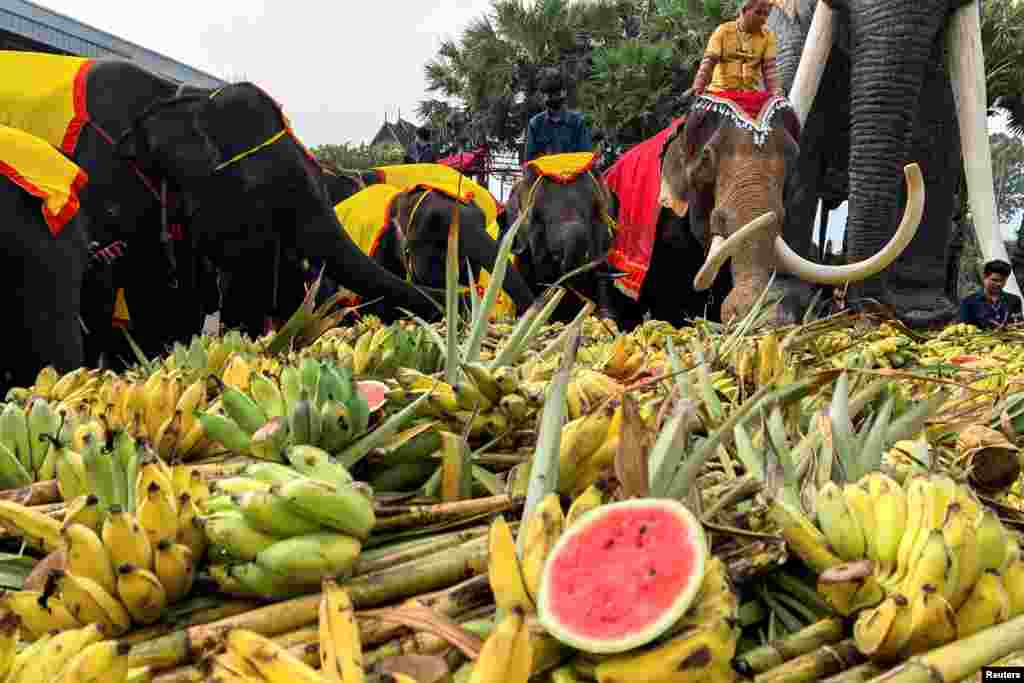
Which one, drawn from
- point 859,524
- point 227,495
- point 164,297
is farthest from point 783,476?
point 164,297

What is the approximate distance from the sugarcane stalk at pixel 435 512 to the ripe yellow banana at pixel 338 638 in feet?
0.58

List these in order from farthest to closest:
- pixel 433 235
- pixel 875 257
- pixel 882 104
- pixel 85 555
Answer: pixel 433 235, pixel 882 104, pixel 875 257, pixel 85 555

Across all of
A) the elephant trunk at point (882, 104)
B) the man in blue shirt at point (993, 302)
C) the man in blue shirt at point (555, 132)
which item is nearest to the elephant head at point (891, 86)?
the elephant trunk at point (882, 104)

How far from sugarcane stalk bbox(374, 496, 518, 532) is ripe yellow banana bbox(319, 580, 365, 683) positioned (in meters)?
0.18

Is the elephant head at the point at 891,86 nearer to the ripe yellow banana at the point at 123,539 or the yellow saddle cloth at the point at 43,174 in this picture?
the yellow saddle cloth at the point at 43,174

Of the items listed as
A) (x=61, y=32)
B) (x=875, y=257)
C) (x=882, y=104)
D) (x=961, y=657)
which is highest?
(x=61, y=32)

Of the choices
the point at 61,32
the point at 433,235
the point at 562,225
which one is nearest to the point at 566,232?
the point at 562,225

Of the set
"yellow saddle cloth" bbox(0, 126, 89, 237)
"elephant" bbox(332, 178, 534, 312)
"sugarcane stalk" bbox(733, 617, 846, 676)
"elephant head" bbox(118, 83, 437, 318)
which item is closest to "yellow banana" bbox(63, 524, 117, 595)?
"sugarcane stalk" bbox(733, 617, 846, 676)

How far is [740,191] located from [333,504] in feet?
14.4

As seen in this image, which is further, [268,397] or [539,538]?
[268,397]

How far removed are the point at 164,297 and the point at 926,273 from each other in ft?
16.2

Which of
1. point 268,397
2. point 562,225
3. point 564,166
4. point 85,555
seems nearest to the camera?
point 85,555

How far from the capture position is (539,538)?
0.88 m

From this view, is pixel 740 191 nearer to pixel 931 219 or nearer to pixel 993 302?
pixel 993 302
